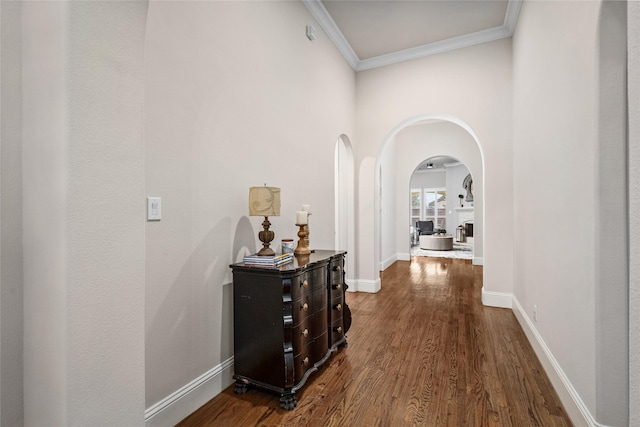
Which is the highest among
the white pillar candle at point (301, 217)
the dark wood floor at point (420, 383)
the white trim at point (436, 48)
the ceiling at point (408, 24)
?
the ceiling at point (408, 24)

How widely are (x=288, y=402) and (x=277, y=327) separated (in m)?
0.45

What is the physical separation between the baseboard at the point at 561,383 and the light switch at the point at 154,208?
2.40 meters

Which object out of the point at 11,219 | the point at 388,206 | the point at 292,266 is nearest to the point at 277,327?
the point at 292,266

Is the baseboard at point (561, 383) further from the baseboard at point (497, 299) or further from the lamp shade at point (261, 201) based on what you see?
the lamp shade at point (261, 201)

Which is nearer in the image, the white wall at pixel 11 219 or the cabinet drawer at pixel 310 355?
the white wall at pixel 11 219

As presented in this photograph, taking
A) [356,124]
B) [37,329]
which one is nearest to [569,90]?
[37,329]

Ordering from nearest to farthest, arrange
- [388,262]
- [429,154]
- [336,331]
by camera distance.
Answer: [336,331], [388,262], [429,154]

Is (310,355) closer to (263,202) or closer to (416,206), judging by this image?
(263,202)

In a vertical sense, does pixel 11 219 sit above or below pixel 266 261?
above

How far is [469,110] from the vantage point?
416 cm

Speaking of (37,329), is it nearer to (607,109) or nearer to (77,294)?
(77,294)

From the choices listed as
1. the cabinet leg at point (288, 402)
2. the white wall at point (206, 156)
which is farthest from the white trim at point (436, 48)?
the cabinet leg at point (288, 402)

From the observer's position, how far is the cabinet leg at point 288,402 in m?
1.94

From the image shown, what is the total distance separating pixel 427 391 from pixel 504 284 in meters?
2.46
